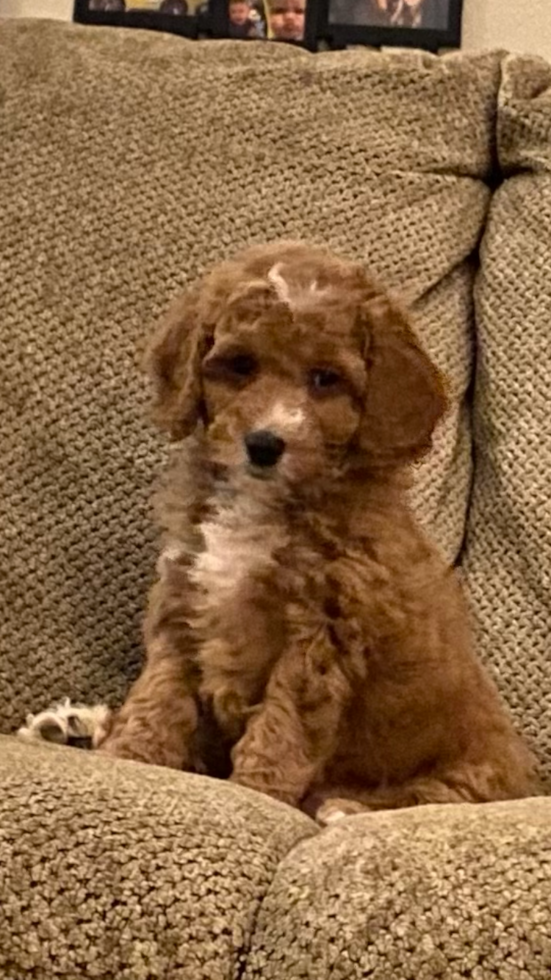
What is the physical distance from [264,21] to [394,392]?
120cm

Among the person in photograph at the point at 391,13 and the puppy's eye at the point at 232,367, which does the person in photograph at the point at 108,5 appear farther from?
the puppy's eye at the point at 232,367

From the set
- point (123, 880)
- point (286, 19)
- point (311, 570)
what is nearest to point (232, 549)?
point (311, 570)

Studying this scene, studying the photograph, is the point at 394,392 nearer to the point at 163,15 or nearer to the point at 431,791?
the point at 431,791

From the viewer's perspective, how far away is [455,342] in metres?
2.00

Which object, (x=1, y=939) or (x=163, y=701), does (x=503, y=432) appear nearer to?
(x=163, y=701)

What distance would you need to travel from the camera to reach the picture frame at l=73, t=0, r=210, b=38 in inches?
95.6

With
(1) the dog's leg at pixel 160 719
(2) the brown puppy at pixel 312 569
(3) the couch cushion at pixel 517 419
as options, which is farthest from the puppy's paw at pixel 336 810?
(3) the couch cushion at pixel 517 419

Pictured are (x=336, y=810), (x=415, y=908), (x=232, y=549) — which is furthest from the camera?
Answer: (x=232, y=549)

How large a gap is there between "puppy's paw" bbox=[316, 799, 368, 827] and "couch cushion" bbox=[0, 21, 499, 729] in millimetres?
455

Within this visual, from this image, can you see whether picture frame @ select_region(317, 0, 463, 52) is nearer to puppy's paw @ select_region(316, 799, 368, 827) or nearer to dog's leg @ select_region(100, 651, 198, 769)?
dog's leg @ select_region(100, 651, 198, 769)

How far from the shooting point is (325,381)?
1.47 meters

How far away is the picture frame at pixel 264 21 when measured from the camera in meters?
2.43

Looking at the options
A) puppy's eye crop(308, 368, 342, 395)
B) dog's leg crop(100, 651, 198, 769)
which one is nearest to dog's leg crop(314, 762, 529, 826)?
dog's leg crop(100, 651, 198, 769)

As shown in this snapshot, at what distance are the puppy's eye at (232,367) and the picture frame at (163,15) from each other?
1152mm
